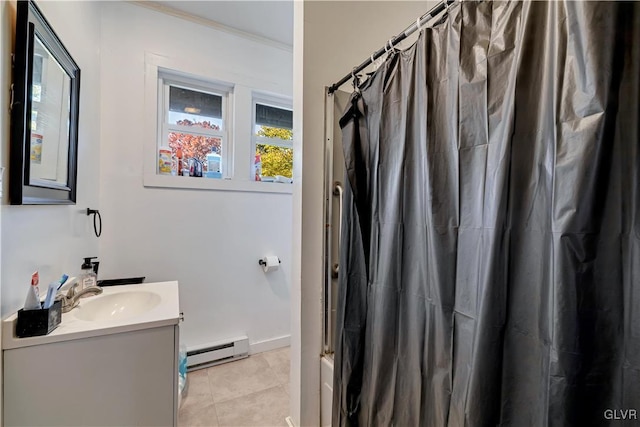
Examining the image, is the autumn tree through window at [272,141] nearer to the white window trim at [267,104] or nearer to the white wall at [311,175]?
the white window trim at [267,104]

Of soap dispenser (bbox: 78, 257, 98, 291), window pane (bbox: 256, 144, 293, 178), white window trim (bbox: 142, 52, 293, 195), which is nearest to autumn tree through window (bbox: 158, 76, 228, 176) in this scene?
white window trim (bbox: 142, 52, 293, 195)

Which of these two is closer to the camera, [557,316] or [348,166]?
[557,316]

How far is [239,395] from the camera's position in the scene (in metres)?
1.83

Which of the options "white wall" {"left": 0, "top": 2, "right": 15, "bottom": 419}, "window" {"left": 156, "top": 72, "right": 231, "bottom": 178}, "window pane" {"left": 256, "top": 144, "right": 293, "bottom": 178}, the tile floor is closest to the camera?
"white wall" {"left": 0, "top": 2, "right": 15, "bottom": 419}

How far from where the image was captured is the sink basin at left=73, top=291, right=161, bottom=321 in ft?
4.31

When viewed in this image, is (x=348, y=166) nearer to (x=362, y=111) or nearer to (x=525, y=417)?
(x=362, y=111)

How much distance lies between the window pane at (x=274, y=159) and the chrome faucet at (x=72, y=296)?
1515 millimetres

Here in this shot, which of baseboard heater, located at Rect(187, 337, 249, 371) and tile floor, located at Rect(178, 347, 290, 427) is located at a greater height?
baseboard heater, located at Rect(187, 337, 249, 371)

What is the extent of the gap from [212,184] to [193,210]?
260 millimetres

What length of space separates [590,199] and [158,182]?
2324 millimetres

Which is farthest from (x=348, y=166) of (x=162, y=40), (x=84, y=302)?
(x=162, y=40)

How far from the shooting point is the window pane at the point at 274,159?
2.49 meters

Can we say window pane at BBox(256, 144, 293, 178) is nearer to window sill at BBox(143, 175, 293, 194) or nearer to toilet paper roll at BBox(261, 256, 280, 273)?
window sill at BBox(143, 175, 293, 194)

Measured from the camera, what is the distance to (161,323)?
111 cm
